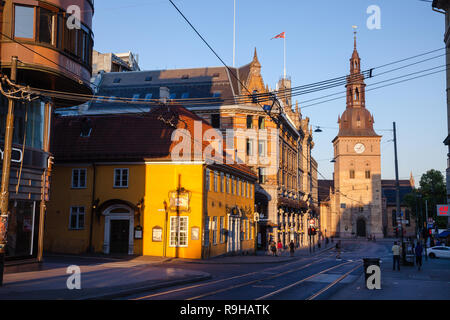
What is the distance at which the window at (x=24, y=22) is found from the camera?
20188mm

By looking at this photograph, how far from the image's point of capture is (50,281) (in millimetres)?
18234

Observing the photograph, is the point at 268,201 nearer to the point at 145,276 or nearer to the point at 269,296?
the point at 145,276

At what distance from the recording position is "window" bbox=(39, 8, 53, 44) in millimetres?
20688

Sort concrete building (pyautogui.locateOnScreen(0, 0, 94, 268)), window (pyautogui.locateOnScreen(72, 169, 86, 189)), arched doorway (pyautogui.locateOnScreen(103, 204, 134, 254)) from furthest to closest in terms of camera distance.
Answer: window (pyautogui.locateOnScreen(72, 169, 86, 189)) → arched doorway (pyautogui.locateOnScreen(103, 204, 134, 254)) → concrete building (pyautogui.locateOnScreen(0, 0, 94, 268))

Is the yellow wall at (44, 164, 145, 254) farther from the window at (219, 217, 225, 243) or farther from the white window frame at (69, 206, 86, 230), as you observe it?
the window at (219, 217, 225, 243)

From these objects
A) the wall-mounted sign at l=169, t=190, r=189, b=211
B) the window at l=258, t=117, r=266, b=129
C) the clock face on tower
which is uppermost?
the clock face on tower

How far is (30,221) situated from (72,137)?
Result: 16862 millimetres

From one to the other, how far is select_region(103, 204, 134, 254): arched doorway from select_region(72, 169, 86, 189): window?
111 inches

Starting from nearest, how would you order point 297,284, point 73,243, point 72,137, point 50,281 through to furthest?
point 50,281 < point 297,284 < point 73,243 < point 72,137

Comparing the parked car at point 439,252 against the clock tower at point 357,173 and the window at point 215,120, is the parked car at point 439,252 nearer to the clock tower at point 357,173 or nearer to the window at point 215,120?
the window at point 215,120

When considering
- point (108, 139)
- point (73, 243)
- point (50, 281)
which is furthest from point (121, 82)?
point (50, 281)

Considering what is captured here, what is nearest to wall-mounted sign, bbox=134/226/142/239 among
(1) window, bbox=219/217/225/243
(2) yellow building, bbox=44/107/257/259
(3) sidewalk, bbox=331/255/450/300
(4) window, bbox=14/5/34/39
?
(2) yellow building, bbox=44/107/257/259

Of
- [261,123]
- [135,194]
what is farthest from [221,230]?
[261,123]

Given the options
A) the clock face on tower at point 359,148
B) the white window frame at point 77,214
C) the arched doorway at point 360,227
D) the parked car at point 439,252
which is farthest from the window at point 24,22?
the arched doorway at point 360,227
